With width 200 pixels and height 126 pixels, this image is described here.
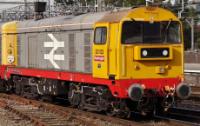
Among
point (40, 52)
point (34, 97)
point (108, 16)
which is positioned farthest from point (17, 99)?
point (108, 16)

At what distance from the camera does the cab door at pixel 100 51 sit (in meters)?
13.8

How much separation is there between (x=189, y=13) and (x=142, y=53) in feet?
218

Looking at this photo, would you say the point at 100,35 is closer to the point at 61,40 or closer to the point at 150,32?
the point at 150,32

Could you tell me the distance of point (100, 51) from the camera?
14.1 m

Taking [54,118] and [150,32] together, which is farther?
[54,118]

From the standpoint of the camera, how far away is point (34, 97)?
65.0ft

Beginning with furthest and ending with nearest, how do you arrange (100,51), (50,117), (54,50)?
(54,50), (50,117), (100,51)

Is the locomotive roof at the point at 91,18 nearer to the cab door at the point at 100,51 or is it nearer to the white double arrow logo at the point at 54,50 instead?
the cab door at the point at 100,51

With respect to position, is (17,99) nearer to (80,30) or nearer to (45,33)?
(45,33)

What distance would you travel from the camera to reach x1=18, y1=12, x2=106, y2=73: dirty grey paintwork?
49.6 feet

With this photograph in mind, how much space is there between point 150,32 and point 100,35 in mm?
1375

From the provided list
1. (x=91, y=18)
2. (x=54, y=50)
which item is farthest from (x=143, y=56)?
(x=54, y=50)

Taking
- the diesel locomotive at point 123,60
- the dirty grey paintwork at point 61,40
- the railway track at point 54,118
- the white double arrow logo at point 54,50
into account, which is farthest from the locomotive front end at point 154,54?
the white double arrow logo at point 54,50

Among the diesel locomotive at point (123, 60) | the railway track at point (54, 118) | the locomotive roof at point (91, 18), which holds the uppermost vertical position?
the locomotive roof at point (91, 18)
